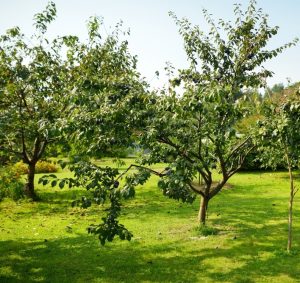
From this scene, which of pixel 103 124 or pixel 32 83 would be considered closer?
pixel 103 124

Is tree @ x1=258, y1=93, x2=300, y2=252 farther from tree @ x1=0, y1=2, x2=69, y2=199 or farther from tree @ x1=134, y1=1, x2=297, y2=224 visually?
tree @ x1=0, y1=2, x2=69, y2=199

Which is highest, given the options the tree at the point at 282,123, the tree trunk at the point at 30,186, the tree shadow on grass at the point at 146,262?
the tree at the point at 282,123

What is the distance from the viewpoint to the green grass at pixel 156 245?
28.6 ft

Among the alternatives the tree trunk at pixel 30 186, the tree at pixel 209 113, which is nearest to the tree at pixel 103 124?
the tree at pixel 209 113

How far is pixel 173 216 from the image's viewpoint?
14836 mm

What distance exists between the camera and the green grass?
8.70m

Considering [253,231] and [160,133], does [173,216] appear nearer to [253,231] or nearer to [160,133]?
[253,231]

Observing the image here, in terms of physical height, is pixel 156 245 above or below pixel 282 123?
below

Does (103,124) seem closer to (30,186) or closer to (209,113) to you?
(209,113)

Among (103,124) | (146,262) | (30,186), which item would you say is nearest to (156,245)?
(146,262)

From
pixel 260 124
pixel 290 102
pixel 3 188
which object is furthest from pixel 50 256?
pixel 290 102

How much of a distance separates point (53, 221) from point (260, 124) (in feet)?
31.6

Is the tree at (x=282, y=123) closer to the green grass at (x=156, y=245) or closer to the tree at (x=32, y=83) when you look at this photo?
the green grass at (x=156, y=245)

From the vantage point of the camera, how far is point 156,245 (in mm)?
10867
